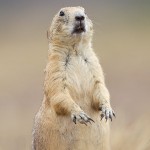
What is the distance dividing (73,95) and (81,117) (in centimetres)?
38

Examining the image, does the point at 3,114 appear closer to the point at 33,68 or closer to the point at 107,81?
the point at 107,81

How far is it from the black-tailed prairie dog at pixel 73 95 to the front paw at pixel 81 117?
0.08 m

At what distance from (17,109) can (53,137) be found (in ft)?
20.0

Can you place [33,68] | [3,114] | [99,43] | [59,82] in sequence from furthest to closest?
[99,43], [33,68], [3,114], [59,82]

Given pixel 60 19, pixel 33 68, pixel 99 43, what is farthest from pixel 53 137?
pixel 99 43

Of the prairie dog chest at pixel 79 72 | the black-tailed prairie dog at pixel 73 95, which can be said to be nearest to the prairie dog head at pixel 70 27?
the black-tailed prairie dog at pixel 73 95

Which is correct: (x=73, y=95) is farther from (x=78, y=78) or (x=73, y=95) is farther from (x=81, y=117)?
(x=81, y=117)

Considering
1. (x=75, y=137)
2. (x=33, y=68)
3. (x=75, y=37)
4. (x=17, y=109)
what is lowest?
(x=75, y=137)

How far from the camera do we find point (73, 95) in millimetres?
A: 15508

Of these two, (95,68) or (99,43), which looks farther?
(99,43)

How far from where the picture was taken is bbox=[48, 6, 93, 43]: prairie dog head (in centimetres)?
1545

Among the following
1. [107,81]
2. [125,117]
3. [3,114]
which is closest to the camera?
[125,117]

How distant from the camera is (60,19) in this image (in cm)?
1580

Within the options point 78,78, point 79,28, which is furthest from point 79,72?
point 79,28
